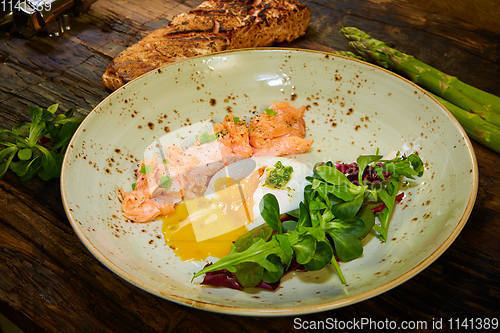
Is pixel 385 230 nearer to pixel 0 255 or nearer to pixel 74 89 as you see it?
pixel 0 255

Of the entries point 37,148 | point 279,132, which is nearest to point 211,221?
point 279,132

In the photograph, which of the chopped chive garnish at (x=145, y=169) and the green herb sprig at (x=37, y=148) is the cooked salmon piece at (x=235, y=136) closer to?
the chopped chive garnish at (x=145, y=169)

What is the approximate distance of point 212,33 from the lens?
3.02 m

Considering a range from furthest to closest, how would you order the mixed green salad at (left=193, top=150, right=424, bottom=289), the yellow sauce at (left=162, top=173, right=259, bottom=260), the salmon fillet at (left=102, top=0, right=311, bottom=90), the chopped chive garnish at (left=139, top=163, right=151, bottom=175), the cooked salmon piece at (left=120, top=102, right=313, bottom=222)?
the salmon fillet at (left=102, top=0, right=311, bottom=90) < the chopped chive garnish at (left=139, top=163, right=151, bottom=175) < the cooked salmon piece at (left=120, top=102, right=313, bottom=222) < the yellow sauce at (left=162, top=173, right=259, bottom=260) < the mixed green salad at (left=193, top=150, right=424, bottom=289)

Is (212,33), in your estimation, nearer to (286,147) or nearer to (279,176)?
(286,147)

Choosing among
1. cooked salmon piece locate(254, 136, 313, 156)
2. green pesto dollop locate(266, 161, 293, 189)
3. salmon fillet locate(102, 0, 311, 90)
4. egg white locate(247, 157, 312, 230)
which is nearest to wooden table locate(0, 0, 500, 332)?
salmon fillet locate(102, 0, 311, 90)

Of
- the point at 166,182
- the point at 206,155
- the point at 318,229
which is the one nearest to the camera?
the point at 318,229

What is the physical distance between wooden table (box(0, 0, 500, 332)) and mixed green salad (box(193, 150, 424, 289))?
0.21 m

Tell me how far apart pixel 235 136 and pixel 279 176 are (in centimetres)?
37

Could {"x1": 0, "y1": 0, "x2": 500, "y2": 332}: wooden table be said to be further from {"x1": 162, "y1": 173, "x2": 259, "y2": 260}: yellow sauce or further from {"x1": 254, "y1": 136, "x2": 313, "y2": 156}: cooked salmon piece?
{"x1": 254, "y1": 136, "x2": 313, "y2": 156}: cooked salmon piece

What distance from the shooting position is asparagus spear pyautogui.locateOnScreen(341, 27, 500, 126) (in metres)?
2.52

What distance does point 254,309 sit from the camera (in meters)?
1.43

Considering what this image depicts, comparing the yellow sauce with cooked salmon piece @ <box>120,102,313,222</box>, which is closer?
the yellow sauce

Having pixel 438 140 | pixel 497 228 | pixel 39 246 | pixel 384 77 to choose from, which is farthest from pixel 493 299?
pixel 39 246
